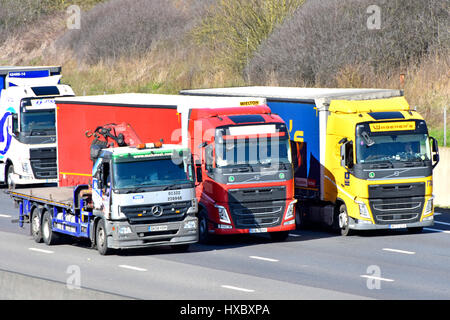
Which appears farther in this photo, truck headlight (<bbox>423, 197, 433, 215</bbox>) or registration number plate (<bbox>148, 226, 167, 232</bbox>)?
truck headlight (<bbox>423, 197, 433, 215</bbox>)

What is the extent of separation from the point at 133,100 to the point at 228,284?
9.88 m

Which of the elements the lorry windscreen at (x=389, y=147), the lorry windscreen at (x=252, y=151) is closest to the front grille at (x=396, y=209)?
the lorry windscreen at (x=389, y=147)

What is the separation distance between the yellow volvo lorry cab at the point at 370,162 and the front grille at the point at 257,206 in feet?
6.11

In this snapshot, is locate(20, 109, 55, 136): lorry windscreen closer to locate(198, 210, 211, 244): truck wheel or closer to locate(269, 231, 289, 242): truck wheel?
locate(198, 210, 211, 244): truck wheel

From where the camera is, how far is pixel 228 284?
17922 millimetres

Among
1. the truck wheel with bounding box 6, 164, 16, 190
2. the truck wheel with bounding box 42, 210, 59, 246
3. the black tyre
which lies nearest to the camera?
the black tyre

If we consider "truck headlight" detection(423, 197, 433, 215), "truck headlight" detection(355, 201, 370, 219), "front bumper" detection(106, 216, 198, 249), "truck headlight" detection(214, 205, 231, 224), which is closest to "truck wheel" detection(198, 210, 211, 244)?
"truck headlight" detection(214, 205, 231, 224)

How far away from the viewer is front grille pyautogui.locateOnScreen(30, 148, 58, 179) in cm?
3422

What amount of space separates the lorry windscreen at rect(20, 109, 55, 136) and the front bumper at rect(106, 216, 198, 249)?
44.5ft

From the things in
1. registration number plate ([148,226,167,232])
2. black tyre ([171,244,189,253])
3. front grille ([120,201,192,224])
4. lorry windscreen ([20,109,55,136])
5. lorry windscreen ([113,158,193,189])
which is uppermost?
lorry windscreen ([20,109,55,136])

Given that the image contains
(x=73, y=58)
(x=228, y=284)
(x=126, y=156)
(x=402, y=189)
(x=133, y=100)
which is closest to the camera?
(x=228, y=284)

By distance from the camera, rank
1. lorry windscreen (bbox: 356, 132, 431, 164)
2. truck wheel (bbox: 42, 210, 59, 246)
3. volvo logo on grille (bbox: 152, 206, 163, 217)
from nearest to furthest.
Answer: volvo logo on grille (bbox: 152, 206, 163, 217), truck wheel (bbox: 42, 210, 59, 246), lorry windscreen (bbox: 356, 132, 431, 164)
